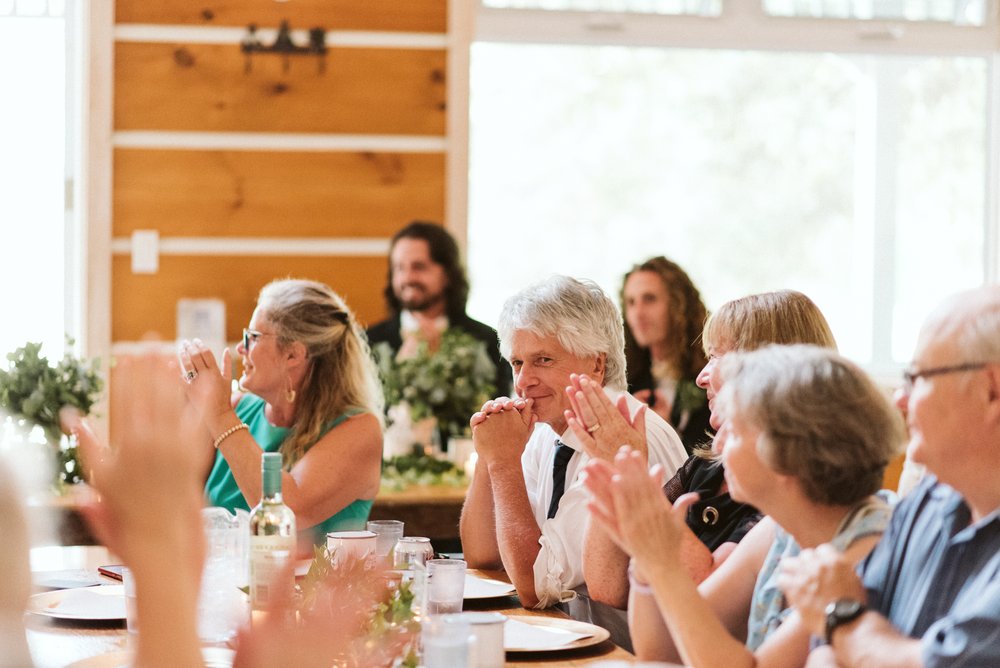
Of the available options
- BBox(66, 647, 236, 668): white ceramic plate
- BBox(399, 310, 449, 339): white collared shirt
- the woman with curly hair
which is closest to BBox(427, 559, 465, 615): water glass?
BBox(66, 647, 236, 668): white ceramic plate

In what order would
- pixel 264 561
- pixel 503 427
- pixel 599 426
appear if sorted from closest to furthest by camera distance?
pixel 264 561 < pixel 599 426 < pixel 503 427

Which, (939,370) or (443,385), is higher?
(939,370)

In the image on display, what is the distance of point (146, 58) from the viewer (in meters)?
4.91

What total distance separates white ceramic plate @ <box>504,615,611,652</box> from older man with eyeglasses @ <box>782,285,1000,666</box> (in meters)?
0.43

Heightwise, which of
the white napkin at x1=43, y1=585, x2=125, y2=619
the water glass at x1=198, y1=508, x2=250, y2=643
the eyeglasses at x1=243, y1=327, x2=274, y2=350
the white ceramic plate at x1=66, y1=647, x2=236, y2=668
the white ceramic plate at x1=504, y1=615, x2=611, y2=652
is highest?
the eyeglasses at x1=243, y1=327, x2=274, y2=350

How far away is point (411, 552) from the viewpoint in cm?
215

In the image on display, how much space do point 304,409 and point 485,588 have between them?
907 millimetres

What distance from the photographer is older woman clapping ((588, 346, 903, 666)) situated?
1.67m

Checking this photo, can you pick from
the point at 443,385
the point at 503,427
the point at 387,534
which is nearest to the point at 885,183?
the point at 443,385

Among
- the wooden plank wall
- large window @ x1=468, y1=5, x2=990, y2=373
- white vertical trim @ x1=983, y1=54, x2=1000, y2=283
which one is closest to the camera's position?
the wooden plank wall

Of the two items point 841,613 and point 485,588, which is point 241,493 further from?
point 841,613

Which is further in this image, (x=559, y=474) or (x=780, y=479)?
(x=559, y=474)

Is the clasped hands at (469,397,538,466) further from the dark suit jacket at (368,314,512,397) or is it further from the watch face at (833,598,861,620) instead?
the dark suit jacket at (368,314,512,397)

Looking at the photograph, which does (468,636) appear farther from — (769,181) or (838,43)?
(769,181)
